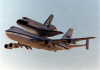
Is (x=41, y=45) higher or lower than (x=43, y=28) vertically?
lower

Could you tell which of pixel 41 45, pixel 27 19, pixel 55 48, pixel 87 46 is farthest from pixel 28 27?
pixel 87 46

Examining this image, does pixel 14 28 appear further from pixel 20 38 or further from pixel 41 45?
pixel 41 45

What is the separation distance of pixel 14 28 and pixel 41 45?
10.2m

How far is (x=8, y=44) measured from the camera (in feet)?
183

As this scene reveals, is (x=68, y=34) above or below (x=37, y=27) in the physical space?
below

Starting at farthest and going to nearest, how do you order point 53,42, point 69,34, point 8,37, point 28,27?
1. point 69,34
2. point 28,27
3. point 53,42
4. point 8,37

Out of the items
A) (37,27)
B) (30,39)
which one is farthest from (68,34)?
(30,39)

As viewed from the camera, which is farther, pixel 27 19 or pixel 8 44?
pixel 8 44

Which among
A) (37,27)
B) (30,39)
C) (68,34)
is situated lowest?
(30,39)

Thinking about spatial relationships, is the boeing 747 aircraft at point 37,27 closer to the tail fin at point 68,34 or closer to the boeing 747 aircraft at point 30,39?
the boeing 747 aircraft at point 30,39

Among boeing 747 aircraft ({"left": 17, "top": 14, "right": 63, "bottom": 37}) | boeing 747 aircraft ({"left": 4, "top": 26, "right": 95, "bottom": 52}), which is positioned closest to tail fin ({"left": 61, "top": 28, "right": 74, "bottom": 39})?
boeing 747 aircraft ({"left": 17, "top": 14, "right": 63, "bottom": 37})

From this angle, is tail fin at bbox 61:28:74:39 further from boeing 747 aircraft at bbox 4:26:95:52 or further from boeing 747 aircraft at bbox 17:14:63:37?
boeing 747 aircraft at bbox 4:26:95:52

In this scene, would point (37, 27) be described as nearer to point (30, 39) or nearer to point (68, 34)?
point (30, 39)

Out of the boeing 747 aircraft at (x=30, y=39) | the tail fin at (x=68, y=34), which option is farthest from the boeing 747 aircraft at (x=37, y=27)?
the tail fin at (x=68, y=34)
